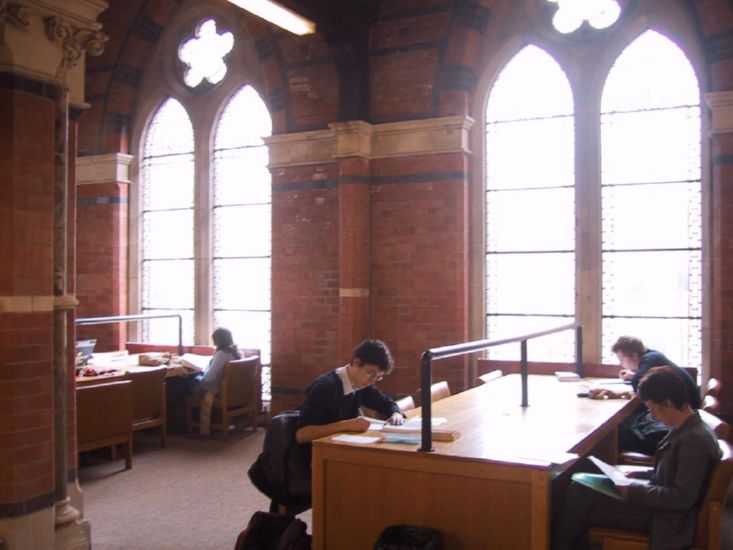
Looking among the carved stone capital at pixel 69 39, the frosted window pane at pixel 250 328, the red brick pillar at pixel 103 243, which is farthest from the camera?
the red brick pillar at pixel 103 243

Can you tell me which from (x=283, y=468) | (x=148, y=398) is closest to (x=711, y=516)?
(x=283, y=468)

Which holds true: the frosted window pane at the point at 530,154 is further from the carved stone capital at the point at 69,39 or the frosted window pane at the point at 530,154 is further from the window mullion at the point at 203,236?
the carved stone capital at the point at 69,39

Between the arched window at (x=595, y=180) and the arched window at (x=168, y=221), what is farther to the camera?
the arched window at (x=168, y=221)

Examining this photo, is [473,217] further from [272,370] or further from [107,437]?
[107,437]

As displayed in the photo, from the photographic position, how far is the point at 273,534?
3.59m

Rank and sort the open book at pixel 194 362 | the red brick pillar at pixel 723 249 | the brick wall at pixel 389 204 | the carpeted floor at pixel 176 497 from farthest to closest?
the open book at pixel 194 362, the brick wall at pixel 389 204, the red brick pillar at pixel 723 249, the carpeted floor at pixel 176 497

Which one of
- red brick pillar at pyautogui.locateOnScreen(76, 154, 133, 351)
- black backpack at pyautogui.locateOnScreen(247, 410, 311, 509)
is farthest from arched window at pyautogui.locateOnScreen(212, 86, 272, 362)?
black backpack at pyautogui.locateOnScreen(247, 410, 311, 509)

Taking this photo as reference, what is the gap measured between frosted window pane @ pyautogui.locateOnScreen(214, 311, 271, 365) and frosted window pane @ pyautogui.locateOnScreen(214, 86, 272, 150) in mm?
2093

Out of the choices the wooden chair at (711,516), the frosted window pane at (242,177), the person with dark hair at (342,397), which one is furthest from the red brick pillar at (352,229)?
the wooden chair at (711,516)

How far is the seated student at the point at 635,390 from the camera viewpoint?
5105 mm

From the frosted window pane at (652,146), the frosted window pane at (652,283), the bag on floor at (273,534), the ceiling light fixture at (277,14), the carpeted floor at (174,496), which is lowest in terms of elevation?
the carpeted floor at (174,496)

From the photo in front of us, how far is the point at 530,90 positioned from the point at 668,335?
2825 millimetres

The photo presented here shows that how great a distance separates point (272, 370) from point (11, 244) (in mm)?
4545

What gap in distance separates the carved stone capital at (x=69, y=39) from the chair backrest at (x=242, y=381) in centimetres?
386
